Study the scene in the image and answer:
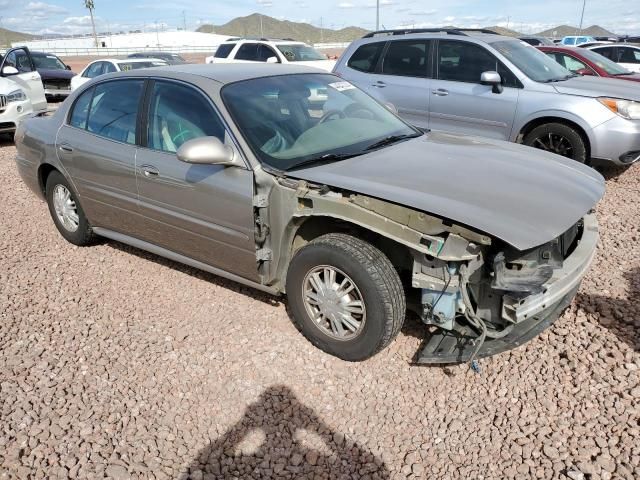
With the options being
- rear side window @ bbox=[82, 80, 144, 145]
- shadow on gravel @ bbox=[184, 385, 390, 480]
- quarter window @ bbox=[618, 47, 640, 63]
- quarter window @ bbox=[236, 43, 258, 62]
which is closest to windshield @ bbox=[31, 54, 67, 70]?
quarter window @ bbox=[236, 43, 258, 62]

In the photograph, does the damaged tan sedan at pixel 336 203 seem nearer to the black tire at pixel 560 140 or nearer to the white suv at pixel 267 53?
the black tire at pixel 560 140

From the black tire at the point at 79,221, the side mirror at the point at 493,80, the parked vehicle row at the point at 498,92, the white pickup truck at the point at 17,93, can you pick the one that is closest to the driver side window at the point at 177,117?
the black tire at the point at 79,221

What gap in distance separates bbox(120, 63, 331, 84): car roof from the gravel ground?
1596mm

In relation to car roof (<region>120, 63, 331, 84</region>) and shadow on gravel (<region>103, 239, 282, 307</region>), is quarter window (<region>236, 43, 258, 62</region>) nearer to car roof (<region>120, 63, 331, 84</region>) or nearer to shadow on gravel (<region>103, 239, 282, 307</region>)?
shadow on gravel (<region>103, 239, 282, 307</region>)

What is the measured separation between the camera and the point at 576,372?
2.98m

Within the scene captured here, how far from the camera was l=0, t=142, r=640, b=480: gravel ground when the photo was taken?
8.21 ft

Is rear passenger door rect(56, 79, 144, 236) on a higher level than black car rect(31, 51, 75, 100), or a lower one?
higher

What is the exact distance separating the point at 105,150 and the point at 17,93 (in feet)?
A: 24.1

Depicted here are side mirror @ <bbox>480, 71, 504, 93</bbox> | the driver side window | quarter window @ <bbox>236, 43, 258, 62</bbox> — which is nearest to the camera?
the driver side window

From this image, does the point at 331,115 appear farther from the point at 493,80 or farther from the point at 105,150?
the point at 493,80

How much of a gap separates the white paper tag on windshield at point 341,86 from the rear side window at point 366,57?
3.92 meters

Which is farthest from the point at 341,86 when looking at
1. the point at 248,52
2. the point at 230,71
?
the point at 248,52

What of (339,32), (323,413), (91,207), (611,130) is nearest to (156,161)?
(91,207)

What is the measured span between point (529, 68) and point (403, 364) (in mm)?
5271
